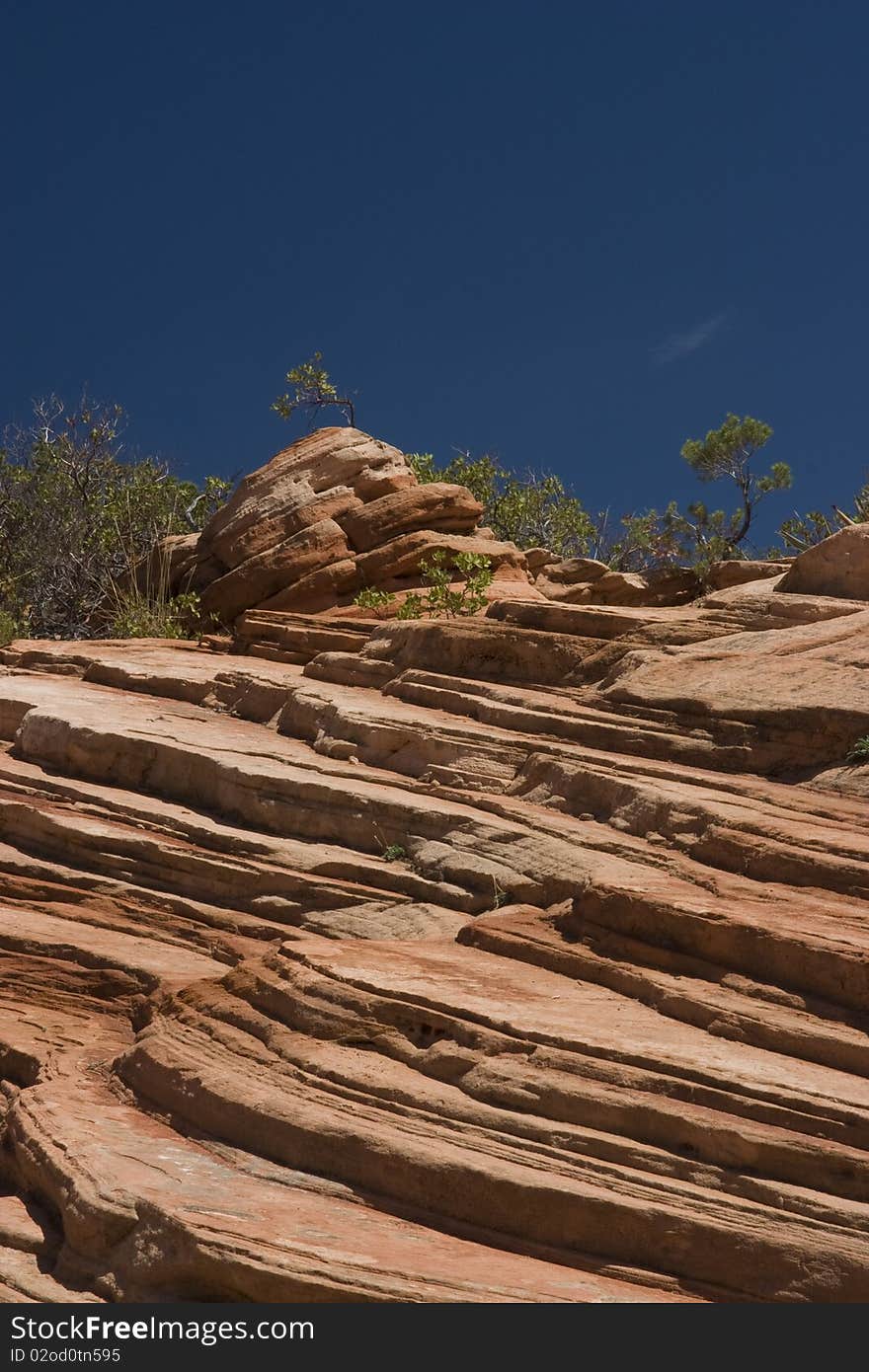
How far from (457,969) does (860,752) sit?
4.29 meters

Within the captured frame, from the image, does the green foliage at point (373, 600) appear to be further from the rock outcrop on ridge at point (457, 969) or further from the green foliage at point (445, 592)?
the rock outcrop on ridge at point (457, 969)

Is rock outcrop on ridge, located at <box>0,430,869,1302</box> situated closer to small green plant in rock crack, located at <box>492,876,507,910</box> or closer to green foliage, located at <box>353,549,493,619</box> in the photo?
small green plant in rock crack, located at <box>492,876,507,910</box>

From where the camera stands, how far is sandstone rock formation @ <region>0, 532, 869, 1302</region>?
300 inches

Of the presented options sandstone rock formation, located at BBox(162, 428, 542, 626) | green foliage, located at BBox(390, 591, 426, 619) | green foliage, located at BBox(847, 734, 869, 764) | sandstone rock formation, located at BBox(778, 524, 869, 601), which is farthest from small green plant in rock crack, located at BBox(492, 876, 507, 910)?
sandstone rock formation, located at BBox(162, 428, 542, 626)

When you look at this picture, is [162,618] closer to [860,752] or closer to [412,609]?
[412,609]

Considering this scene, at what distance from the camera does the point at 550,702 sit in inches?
557

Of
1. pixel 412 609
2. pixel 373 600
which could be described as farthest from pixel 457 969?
pixel 373 600

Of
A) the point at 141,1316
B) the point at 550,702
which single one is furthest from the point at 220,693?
the point at 141,1316

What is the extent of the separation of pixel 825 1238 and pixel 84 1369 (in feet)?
12.5

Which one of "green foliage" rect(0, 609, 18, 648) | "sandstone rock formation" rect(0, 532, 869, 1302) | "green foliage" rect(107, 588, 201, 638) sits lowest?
"sandstone rock formation" rect(0, 532, 869, 1302)

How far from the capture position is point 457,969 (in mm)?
9758

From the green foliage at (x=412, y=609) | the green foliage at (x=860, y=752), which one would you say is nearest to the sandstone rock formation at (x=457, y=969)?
the green foliage at (x=860, y=752)

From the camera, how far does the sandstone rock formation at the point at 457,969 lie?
25.0 feet

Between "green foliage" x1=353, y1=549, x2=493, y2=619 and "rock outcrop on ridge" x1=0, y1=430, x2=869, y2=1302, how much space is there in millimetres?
1757
